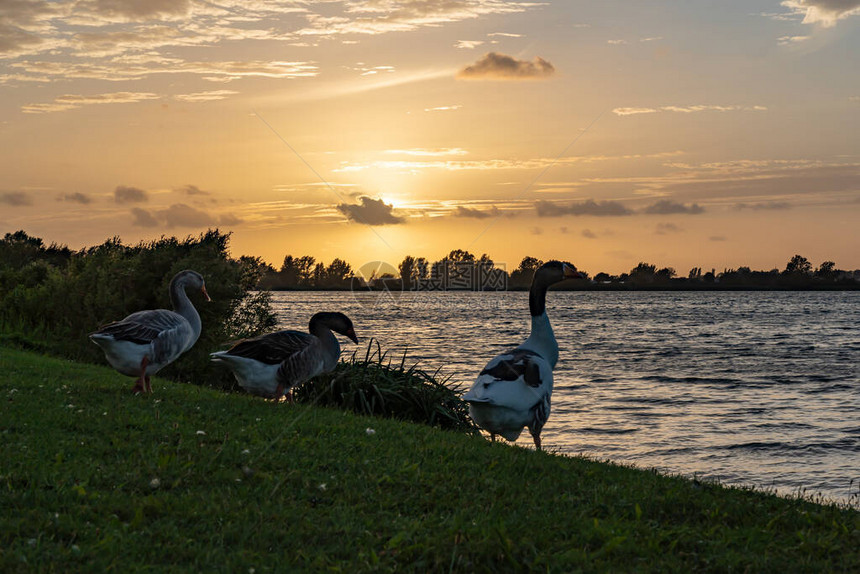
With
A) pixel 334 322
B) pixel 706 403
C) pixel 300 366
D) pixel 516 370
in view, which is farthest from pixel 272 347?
pixel 706 403

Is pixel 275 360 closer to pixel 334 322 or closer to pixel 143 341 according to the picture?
pixel 334 322

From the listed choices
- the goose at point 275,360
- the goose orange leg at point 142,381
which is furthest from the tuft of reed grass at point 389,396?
the goose orange leg at point 142,381

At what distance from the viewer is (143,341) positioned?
38.5ft

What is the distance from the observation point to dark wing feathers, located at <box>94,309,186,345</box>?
1170cm

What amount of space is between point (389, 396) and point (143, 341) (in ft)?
17.3

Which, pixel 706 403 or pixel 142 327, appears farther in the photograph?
pixel 706 403

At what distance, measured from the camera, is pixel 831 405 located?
101 feet

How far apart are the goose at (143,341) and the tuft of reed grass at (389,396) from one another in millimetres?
3271

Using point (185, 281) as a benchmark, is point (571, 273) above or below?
above

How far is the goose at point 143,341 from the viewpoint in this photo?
11.7m

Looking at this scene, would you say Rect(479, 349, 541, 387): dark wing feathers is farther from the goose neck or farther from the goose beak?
the goose neck

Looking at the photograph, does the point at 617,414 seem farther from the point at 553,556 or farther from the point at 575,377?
the point at 553,556

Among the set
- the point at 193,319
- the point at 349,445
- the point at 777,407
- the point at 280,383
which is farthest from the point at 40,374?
the point at 777,407

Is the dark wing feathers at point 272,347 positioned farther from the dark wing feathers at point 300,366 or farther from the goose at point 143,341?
the goose at point 143,341
